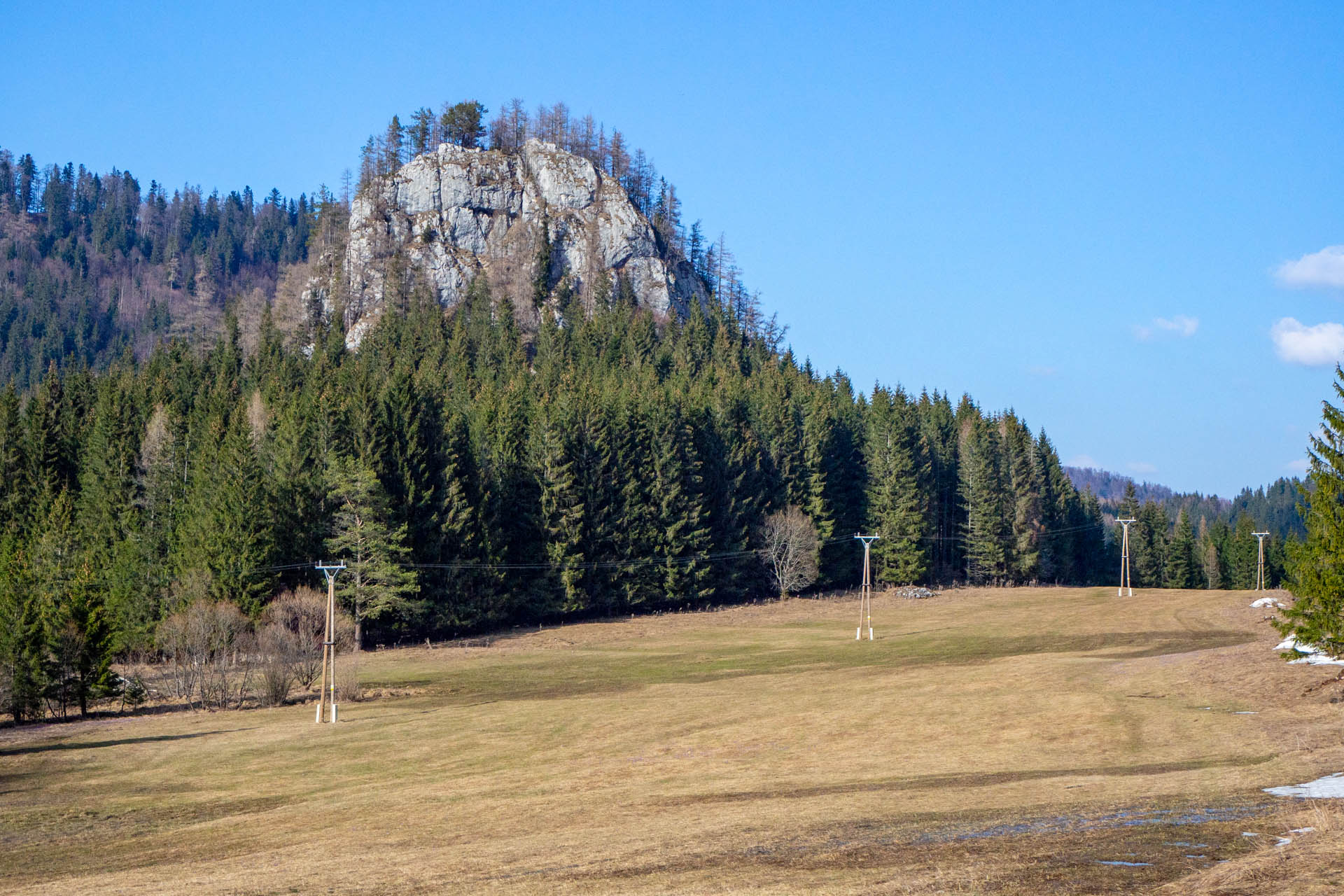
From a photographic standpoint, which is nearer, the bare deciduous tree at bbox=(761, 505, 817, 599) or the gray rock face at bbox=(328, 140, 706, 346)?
the bare deciduous tree at bbox=(761, 505, 817, 599)

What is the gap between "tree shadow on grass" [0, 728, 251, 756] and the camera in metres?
37.9

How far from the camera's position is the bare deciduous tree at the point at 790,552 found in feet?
334

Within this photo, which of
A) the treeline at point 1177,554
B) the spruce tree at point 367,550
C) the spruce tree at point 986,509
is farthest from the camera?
the treeline at point 1177,554

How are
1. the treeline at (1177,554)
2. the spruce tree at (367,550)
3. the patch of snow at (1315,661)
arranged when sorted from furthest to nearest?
1. the treeline at (1177,554)
2. the spruce tree at (367,550)
3. the patch of snow at (1315,661)

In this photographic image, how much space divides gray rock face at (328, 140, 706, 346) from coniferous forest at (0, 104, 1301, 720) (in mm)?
19252

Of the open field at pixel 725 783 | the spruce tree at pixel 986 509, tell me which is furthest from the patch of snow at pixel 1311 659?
the spruce tree at pixel 986 509

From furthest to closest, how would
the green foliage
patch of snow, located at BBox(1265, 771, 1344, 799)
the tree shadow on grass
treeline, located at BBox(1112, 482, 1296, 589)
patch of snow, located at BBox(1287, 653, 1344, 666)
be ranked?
treeline, located at BBox(1112, 482, 1296, 589), the tree shadow on grass, patch of snow, located at BBox(1287, 653, 1344, 666), the green foliage, patch of snow, located at BBox(1265, 771, 1344, 799)

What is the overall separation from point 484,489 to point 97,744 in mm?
44268

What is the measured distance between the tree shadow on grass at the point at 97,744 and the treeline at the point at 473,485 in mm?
7622

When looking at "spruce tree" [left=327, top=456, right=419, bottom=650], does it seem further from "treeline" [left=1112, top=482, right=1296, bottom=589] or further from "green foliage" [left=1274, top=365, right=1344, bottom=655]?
"treeline" [left=1112, top=482, right=1296, bottom=589]

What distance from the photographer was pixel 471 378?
12312cm

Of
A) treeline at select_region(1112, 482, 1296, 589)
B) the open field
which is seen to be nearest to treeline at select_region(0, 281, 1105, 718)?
treeline at select_region(1112, 482, 1296, 589)

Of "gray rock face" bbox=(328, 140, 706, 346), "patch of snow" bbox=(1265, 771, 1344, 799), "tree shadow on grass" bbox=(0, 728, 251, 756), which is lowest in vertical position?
"tree shadow on grass" bbox=(0, 728, 251, 756)

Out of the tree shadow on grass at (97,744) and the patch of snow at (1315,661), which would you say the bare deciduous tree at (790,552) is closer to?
the patch of snow at (1315,661)
